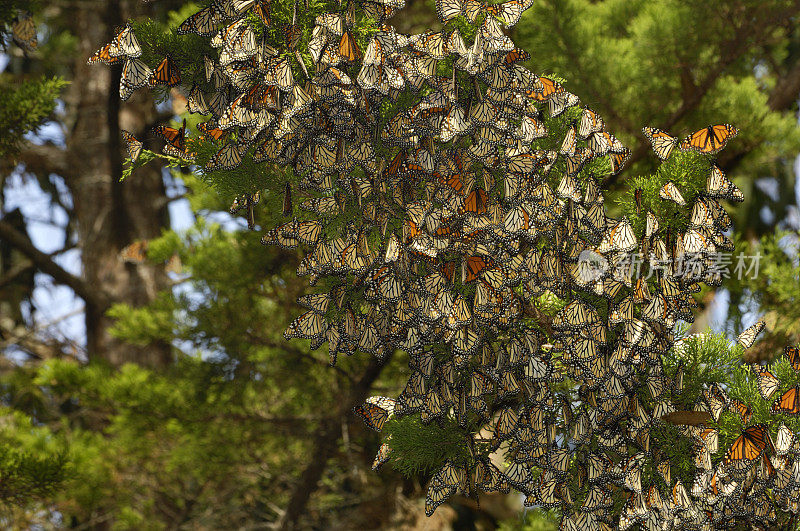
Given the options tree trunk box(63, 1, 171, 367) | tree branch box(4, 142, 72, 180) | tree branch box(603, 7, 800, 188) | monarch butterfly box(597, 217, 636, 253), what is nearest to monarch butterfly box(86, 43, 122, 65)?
monarch butterfly box(597, 217, 636, 253)

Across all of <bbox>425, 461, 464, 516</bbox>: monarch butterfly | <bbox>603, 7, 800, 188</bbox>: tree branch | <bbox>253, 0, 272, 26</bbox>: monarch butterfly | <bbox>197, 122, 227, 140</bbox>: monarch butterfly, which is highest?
<bbox>603, 7, 800, 188</bbox>: tree branch

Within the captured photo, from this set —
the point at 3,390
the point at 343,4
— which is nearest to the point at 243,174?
the point at 343,4

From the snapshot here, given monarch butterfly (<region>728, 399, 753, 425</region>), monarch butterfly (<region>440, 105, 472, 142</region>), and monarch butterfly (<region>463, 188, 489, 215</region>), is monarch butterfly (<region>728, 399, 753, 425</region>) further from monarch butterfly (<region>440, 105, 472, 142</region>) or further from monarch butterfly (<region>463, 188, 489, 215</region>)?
monarch butterfly (<region>440, 105, 472, 142</region>)

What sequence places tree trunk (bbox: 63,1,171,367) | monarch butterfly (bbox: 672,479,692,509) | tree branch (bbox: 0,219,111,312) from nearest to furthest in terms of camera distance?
monarch butterfly (bbox: 672,479,692,509)
tree branch (bbox: 0,219,111,312)
tree trunk (bbox: 63,1,171,367)

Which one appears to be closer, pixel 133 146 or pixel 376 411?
pixel 133 146

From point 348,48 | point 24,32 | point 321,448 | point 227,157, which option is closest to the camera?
point 348,48

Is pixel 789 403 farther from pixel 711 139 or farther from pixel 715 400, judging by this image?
pixel 711 139

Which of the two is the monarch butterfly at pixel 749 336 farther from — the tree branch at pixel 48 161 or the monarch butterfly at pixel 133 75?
the tree branch at pixel 48 161

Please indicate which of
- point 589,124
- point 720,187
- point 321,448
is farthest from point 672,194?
point 321,448

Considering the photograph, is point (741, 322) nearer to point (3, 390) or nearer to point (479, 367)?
point (479, 367)
